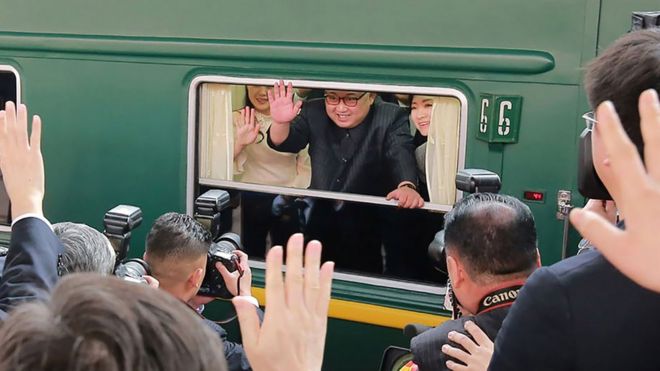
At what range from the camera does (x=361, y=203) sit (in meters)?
3.20

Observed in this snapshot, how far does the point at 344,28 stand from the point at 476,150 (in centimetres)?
66

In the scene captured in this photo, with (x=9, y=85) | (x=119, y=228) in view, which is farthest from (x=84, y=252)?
(x=9, y=85)

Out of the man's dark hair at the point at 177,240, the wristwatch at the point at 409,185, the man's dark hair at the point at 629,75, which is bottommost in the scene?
the man's dark hair at the point at 177,240

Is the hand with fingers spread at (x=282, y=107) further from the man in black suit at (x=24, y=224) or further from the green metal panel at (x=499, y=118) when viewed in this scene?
the man in black suit at (x=24, y=224)

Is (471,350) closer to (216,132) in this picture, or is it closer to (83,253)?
(83,253)

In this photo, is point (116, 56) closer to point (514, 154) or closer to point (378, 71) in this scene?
point (378, 71)

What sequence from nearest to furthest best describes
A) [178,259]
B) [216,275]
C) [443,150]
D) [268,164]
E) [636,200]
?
[636,200]
[178,259]
[216,275]
[443,150]
[268,164]

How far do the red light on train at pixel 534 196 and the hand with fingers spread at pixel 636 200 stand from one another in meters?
1.89

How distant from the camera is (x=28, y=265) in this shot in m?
1.47

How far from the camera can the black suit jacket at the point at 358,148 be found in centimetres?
310

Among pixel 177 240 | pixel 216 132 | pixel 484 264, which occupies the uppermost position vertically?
pixel 216 132

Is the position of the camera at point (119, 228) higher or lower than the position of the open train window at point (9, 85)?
lower

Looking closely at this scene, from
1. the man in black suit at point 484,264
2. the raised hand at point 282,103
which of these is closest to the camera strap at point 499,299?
the man in black suit at point 484,264

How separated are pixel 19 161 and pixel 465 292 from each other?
992 mm
